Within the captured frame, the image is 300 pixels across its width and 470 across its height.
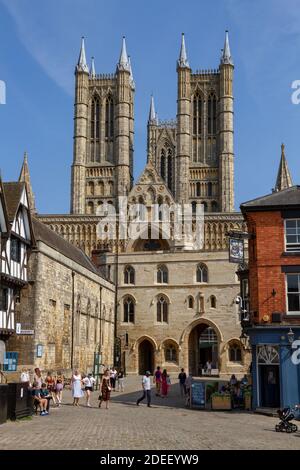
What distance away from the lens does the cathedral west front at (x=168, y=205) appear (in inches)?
1989

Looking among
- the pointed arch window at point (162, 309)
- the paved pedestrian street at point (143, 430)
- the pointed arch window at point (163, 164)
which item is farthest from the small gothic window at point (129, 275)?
the pointed arch window at point (163, 164)

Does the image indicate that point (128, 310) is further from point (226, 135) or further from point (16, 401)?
point (226, 135)

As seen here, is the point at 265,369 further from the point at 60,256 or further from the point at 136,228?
the point at 136,228

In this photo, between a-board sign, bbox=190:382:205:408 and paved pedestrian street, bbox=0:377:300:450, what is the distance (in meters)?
0.55

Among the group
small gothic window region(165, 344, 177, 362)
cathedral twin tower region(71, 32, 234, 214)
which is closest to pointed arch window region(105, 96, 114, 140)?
cathedral twin tower region(71, 32, 234, 214)

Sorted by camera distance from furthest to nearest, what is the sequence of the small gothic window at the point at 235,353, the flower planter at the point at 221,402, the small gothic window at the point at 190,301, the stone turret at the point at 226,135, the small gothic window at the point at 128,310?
the stone turret at the point at 226,135
the small gothic window at the point at 128,310
the small gothic window at the point at 190,301
the small gothic window at the point at 235,353
the flower planter at the point at 221,402

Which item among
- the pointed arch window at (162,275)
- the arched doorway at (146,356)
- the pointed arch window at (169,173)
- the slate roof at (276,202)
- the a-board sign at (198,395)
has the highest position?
the pointed arch window at (169,173)

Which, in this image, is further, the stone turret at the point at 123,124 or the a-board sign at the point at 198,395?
the stone turret at the point at 123,124

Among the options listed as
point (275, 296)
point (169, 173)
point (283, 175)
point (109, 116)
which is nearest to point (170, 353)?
point (275, 296)

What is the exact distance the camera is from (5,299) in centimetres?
2805

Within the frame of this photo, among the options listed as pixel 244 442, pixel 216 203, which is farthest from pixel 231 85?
pixel 244 442

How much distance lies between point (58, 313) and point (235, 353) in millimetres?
21166

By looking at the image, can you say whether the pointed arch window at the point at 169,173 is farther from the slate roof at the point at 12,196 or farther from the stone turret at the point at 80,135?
the slate roof at the point at 12,196

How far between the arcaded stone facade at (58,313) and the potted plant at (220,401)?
32.4 ft
